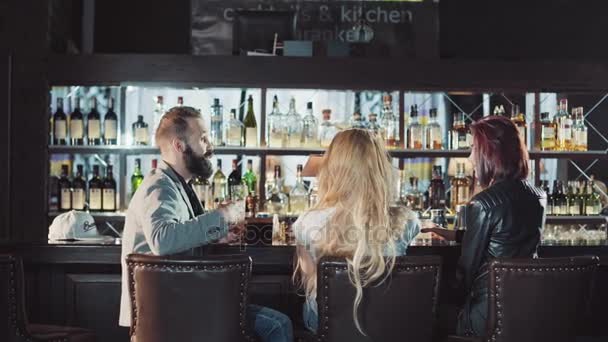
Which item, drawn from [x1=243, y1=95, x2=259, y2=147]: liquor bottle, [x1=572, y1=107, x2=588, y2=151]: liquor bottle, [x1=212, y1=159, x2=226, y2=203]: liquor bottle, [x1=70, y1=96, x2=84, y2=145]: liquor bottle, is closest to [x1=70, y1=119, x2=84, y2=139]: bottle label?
[x1=70, y1=96, x2=84, y2=145]: liquor bottle

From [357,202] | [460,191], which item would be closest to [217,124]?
Answer: [460,191]

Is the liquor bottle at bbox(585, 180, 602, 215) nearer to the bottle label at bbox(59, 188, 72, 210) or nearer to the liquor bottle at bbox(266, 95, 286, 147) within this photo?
the liquor bottle at bbox(266, 95, 286, 147)

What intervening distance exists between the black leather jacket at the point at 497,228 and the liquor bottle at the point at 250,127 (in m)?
2.34

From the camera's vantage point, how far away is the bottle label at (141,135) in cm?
491

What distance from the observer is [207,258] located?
2328mm

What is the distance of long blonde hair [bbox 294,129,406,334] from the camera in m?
2.43

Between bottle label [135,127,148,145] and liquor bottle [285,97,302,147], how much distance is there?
94 cm

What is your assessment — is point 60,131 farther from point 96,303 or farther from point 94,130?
point 96,303

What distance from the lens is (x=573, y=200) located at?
5.17m

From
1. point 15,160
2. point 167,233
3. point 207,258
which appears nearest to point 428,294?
point 207,258

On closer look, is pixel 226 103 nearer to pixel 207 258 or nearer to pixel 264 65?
pixel 264 65

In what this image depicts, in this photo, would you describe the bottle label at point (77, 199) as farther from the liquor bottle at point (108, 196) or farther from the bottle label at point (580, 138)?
the bottle label at point (580, 138)

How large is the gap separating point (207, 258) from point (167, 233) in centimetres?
34

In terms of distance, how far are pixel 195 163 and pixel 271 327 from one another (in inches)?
29.6
